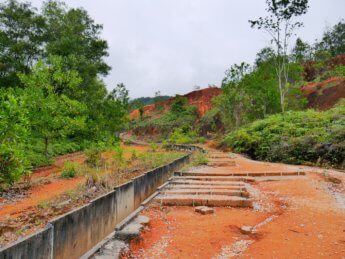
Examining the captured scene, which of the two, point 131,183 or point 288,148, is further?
point 288,148

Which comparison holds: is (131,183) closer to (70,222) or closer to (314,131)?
(70,222)

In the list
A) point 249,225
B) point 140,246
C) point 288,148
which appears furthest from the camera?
point 288,148

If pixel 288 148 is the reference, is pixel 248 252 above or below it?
below

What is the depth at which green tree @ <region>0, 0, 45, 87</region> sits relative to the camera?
791 inches

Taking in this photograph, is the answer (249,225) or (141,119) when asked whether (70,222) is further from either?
(141,119)

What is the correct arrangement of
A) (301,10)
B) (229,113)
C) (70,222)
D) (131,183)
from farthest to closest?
(229,113)
(301,10)
(131,183)
(70,222)

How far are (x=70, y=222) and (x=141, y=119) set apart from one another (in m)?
59.4

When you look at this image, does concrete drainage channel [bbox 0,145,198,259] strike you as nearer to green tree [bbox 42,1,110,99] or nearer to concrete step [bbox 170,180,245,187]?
concrete step [bbox 170,180,245,187]

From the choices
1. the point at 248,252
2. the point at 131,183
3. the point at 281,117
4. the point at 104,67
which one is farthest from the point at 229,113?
the point at 248,252

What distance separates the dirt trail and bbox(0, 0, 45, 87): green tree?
712 inches

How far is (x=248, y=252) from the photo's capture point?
4.09m

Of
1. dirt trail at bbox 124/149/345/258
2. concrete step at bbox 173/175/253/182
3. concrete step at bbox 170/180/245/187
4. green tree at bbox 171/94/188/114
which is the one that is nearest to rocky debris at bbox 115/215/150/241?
dirt trail at bbox 124/149/345/258

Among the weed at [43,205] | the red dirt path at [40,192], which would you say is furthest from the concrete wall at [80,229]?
the red dirt path at [40,192]

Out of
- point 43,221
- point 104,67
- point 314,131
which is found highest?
point 104,67
